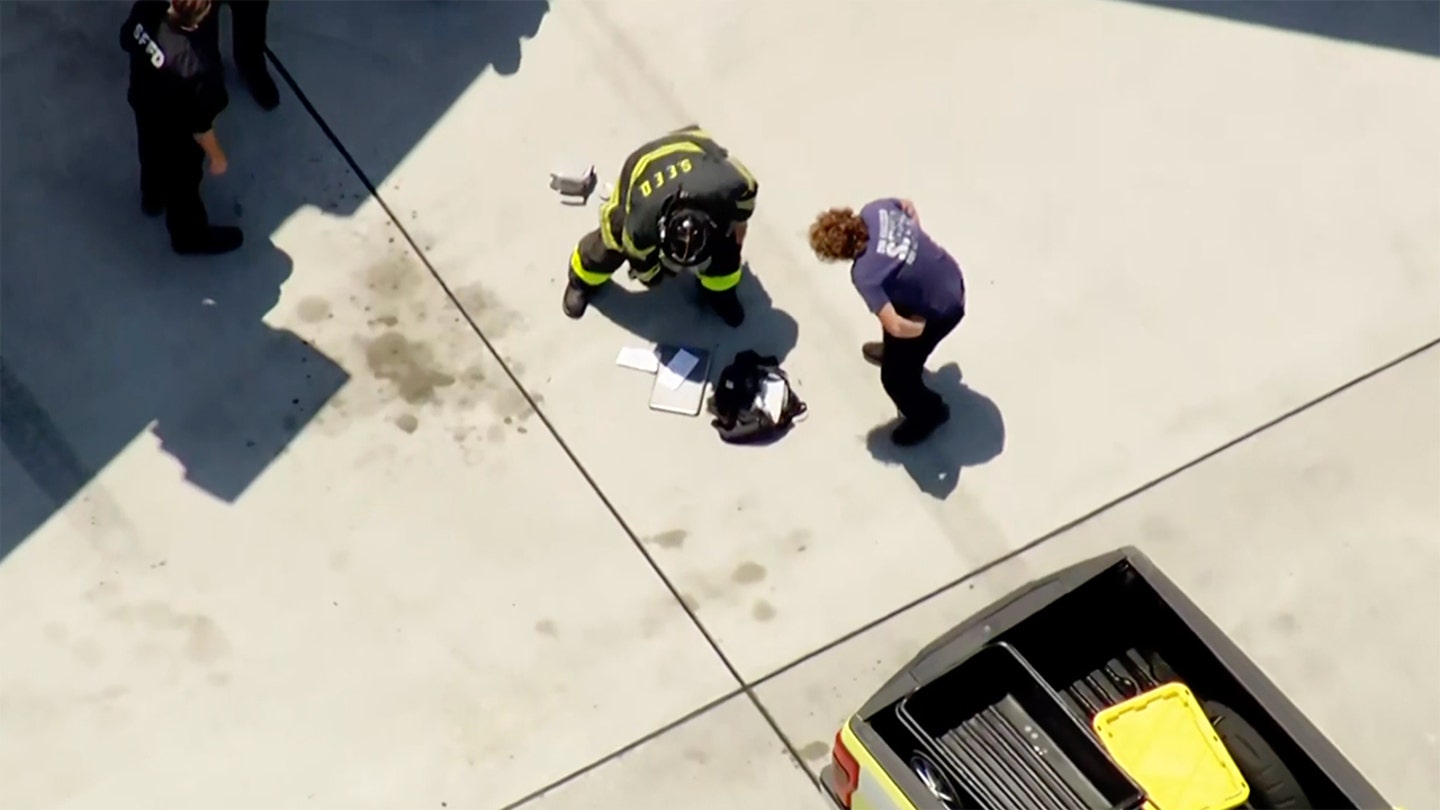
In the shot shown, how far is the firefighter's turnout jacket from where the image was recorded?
6207 mm

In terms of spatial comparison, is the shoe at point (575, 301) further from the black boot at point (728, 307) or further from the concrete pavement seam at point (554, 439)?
the black boot at point (728, 307)

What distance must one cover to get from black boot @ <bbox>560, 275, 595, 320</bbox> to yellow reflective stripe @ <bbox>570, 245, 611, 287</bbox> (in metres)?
0.05

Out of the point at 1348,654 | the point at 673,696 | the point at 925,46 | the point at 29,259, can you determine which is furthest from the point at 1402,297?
the point at 29,259

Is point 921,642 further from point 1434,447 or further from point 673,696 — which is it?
point 1434,447

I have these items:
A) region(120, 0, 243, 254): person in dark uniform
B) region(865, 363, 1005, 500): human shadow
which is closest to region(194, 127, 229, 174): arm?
region(120, 0, 243, 254): person in dark uniform

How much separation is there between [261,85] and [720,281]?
254 cm

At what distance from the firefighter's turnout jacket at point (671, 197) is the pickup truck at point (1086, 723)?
199 cm

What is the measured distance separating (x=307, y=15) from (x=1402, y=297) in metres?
5.58

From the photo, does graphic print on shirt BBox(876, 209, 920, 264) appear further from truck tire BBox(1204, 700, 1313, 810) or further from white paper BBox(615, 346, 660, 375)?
truck tire BBox(1204, 700, 1313, 810)

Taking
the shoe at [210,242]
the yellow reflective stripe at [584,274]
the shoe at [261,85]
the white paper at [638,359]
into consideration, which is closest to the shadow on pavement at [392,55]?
the shoe at [261,85]

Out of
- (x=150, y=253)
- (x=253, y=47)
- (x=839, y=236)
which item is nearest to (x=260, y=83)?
(x=253, y=47)

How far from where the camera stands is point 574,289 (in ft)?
22.9

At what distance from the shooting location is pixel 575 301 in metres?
6.96

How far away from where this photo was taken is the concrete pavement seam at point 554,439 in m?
6.11
